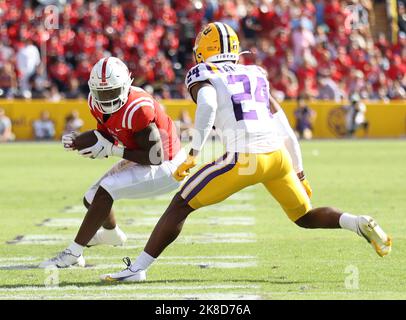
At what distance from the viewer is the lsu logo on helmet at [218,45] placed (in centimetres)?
601

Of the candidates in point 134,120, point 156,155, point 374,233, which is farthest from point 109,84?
point 374,233

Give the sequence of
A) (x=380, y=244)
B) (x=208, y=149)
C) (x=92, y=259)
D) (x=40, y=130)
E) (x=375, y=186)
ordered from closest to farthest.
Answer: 1. (x=380, y=244)
2. (x=92, y=259)
3. (x=375, y=186)
4. (x=208, y=149)
5. (x=40, y=130)

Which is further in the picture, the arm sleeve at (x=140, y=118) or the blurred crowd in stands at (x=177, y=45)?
the blurred crowd in stands at (x=177, y=45)

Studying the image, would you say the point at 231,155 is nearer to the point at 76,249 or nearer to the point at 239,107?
the point at 239,107

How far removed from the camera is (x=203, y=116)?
5.66m

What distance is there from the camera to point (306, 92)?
70.7 ft

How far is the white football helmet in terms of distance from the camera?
6219 millimetres

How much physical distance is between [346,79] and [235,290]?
16990mm

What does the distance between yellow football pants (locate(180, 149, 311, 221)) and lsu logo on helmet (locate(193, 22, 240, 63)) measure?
24.8 inches

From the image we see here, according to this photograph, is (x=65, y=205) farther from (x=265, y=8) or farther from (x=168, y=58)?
(x=265, y=8)

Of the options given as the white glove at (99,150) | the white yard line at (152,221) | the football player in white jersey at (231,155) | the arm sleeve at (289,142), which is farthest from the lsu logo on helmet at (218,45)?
the white yard line at (152,221)

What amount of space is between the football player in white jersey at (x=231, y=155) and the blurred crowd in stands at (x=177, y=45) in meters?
14.9

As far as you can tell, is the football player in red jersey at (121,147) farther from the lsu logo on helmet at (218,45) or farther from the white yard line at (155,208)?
the white yard line at (155,208)
